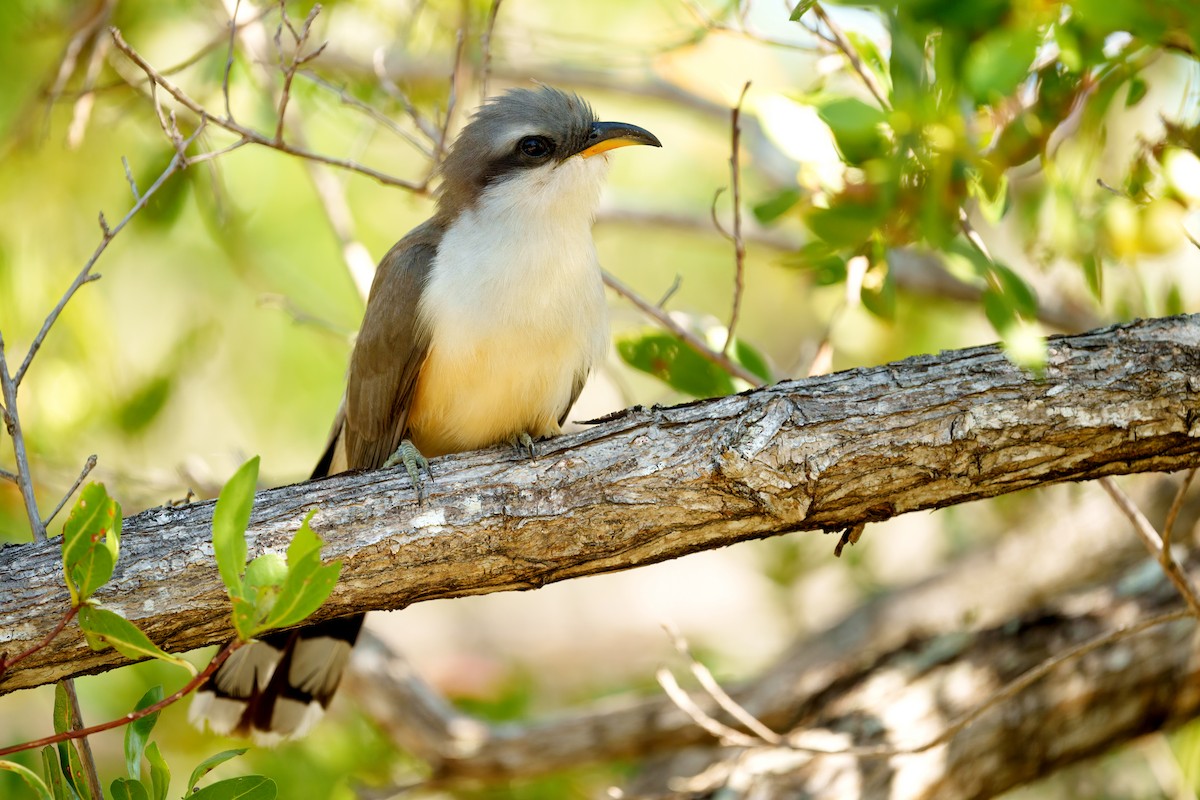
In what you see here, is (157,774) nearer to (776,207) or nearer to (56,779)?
(56,779)

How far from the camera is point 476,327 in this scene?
3846 millimetres

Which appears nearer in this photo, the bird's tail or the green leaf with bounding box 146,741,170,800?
the green leaf with bounding box 146,741,170,800

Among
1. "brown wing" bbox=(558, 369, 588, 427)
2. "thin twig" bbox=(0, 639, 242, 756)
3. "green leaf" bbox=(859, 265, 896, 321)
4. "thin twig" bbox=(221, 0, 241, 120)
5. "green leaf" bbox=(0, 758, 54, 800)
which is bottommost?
"green leaf" bbox=(0, 758, 54, 800)

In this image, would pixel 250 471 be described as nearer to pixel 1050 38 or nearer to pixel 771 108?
pixel 771 108

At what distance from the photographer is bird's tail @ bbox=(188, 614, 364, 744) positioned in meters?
4.01

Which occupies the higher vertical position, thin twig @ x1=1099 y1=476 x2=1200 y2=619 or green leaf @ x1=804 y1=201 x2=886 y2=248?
green leaf @ x1=804 y1=201 x2=886 y2=248

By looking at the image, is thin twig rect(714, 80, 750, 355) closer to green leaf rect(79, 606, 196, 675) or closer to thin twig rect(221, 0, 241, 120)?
thin twig rect(221, 0, 241, 120)

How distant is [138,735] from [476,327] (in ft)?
5.68

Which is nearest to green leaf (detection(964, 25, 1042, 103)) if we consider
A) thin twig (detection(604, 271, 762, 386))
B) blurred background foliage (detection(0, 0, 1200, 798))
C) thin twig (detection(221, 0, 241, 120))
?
blurred background foliage (detection(0, 0, 1200, 798))

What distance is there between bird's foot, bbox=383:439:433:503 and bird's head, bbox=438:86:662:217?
105 cm

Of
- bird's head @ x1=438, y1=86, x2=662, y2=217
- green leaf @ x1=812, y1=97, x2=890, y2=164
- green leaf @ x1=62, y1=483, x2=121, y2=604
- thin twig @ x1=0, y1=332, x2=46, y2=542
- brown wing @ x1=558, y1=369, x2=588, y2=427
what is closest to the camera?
green leaf @ x1=62, y1=483, x2=121, y2=604

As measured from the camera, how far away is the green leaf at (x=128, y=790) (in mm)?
2559

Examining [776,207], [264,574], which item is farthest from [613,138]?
[264,574]

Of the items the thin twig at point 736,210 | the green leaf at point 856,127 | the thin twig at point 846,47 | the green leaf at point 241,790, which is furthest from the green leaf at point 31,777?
the thin twig at point 846,47
